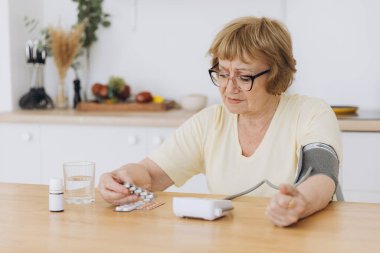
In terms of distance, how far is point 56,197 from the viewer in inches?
64.2

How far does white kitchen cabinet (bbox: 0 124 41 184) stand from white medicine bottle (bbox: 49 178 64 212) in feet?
6.01

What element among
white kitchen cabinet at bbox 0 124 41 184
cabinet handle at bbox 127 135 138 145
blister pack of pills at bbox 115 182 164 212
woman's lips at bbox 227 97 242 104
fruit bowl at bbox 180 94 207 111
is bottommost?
white kitchen cabinet at bbox 0 124 41 184

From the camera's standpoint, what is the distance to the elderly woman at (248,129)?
1919 mm

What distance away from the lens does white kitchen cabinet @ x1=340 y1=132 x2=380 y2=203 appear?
2.92 m

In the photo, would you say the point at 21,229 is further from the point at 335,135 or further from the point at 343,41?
the point at 343,41

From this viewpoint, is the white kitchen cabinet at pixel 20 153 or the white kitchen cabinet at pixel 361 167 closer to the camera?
the white kitchen cabinet at pixel 361 167

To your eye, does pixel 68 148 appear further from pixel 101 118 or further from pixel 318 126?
pixel 318 126

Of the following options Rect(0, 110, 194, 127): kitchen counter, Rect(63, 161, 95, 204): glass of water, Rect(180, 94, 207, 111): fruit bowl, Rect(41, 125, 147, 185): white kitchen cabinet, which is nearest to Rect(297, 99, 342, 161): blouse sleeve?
Rect(63, 161, 95, 204): glass of water

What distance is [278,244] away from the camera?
1320 millimetres

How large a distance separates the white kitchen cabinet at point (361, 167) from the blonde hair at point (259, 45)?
1.07 meters

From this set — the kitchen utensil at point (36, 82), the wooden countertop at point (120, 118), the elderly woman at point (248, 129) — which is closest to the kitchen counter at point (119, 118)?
the wooden countertop at point (120, 118)

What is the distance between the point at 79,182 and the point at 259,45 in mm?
685

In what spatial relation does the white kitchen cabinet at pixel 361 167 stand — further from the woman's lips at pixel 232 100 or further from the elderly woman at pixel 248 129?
the woman's lips at pixel 232 100

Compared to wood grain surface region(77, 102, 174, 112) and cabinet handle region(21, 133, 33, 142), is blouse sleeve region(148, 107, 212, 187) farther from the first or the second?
cabinet handle region(21, 133, 33, 142)
